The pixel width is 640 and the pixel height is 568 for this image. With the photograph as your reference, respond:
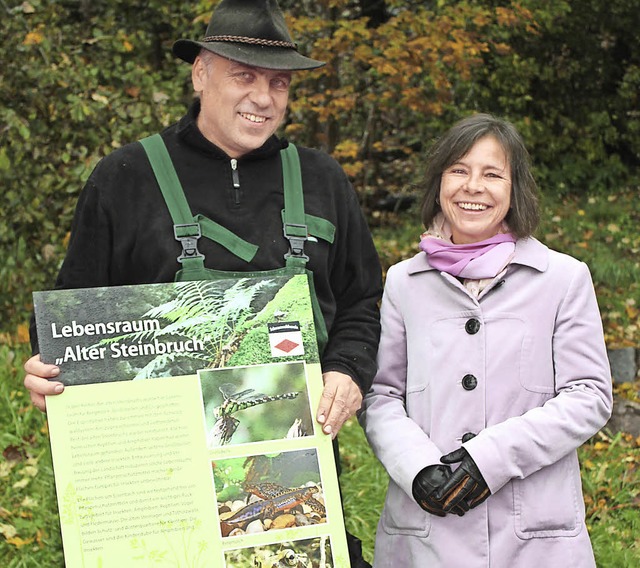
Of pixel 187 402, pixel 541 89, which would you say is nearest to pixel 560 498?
pixel 187 402

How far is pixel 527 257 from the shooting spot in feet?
9.09

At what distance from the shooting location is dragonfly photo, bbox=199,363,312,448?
2.49 meters

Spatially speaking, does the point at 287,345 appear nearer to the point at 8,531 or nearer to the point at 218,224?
the point at 218,224

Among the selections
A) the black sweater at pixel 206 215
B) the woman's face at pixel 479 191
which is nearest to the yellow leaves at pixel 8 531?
the black sweater at pixel 206 215

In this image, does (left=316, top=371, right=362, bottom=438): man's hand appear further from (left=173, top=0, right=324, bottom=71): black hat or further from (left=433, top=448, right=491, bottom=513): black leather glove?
(left=173, top=0, right=324, bottom=71): black hat

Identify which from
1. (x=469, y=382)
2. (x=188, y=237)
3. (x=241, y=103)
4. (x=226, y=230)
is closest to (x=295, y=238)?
(x=226, y=230)

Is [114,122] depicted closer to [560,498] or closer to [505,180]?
[505,180]

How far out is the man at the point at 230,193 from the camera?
8.81 ft

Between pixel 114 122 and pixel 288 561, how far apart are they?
5.08m

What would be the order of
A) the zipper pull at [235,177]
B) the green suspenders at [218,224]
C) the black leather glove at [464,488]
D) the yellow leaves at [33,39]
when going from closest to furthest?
the black leather glove at [464,488] < the green suspenders at [218,224] < the zipper pull at [235,177] < the yellow leaves at [33,39]

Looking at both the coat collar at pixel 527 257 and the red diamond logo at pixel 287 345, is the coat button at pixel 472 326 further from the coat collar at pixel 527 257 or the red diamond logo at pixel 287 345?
the red diamond logo at pixel 287 345

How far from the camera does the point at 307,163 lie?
9.52 feet

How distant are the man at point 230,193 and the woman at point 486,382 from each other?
161 millimetres

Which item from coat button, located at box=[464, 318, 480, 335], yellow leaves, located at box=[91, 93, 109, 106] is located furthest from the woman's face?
yellow leaves, located at box=[91, 93, 109, 106]
